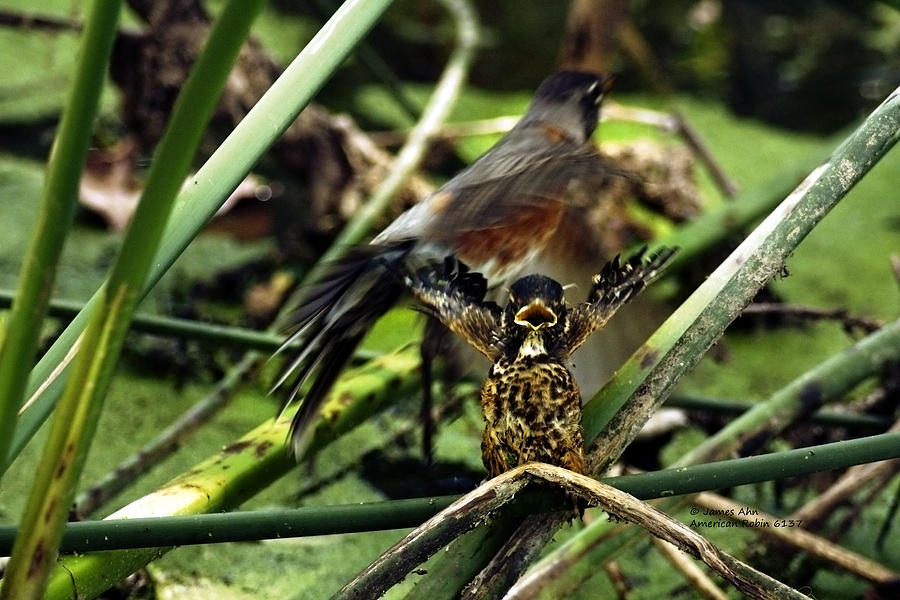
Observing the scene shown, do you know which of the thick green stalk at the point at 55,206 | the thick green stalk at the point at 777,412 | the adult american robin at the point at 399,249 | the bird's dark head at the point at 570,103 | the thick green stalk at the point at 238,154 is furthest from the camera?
the bird's dark head at the point at 570,103

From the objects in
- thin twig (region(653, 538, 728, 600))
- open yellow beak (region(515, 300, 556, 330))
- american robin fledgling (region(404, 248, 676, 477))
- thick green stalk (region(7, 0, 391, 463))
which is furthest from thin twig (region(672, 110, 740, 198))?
thick green stalk (region(7, 0, 391, 463))

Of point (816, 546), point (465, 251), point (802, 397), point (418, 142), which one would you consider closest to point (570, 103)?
point (418, 142)

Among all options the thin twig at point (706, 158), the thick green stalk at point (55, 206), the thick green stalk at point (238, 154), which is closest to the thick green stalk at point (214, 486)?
the thick green stalk at point (238, 154)

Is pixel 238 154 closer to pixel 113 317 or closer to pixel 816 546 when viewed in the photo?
pixel 113 317

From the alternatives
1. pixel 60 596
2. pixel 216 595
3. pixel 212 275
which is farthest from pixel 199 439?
pixel 60 596

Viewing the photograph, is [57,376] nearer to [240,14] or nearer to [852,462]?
[240,14]

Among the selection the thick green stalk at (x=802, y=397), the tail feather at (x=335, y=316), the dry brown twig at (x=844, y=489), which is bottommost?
the dry brown twig at (x=844, y=489)

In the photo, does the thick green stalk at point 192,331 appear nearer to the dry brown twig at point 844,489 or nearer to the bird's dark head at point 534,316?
the bird's dark head at point 534,316
